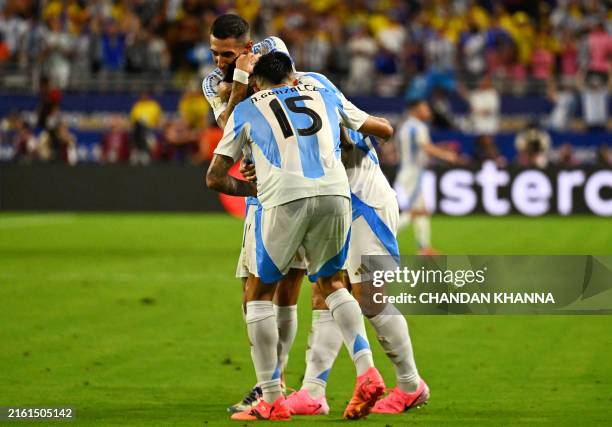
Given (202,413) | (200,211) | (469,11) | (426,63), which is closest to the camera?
(202,413)

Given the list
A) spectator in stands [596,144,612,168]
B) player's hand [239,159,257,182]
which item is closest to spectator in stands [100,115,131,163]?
spectator in stands [596,144,612,168]

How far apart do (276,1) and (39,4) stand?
19.4ft

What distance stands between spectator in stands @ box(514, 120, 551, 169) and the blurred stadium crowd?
1.6 inches

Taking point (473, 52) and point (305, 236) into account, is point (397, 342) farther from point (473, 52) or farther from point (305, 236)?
point (473, 52)

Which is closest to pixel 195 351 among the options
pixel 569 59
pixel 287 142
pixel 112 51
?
pixel 287 142

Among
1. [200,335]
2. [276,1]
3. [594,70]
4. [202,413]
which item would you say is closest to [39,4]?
[276,1]

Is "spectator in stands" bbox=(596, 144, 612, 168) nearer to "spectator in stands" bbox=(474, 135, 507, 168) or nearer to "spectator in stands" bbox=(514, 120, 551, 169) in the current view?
"spectator in stands" bbox=(514, 120, 551, 169)

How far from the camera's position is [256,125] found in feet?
24.1

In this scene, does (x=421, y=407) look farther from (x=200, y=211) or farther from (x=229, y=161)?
(x=200, y=211)

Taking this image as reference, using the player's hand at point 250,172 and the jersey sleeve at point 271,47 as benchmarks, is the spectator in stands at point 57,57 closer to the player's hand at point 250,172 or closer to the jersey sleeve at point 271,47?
the jersey sleeve at point 271,47

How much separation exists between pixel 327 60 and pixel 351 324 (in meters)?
21.5

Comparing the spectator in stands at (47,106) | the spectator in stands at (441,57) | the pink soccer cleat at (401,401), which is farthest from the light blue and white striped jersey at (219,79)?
the spectator in stands at (47,106)

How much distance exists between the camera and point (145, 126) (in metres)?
27.5

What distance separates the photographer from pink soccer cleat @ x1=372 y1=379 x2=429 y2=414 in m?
7.97
